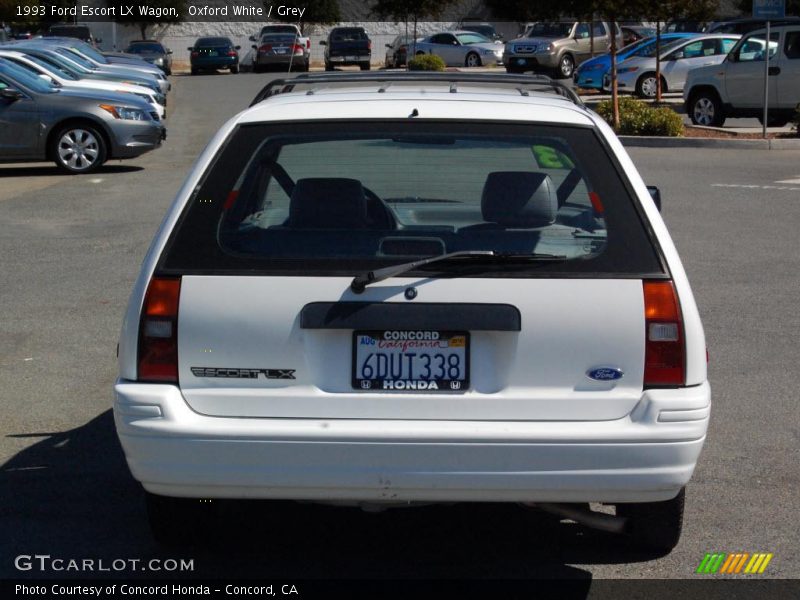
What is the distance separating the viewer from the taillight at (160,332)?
3.92 meters

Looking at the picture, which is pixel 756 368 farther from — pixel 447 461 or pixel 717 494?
pixel 447 461

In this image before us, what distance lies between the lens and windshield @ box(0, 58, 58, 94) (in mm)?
17431

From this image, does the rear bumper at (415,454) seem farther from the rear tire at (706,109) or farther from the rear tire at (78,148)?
the rear tire at (706,109)

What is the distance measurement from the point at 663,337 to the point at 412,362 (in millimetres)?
776

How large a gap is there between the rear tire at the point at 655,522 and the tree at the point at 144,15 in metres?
61.9

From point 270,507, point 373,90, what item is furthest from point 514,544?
point 373,90

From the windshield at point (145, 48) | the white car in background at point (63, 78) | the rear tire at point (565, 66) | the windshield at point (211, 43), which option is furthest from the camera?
the windshield at point (211, 43)

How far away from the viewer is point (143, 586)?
432cm

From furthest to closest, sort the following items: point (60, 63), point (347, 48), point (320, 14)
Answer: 1. point (320, 14)
2. point (347, 48)
3. point (60, 63)

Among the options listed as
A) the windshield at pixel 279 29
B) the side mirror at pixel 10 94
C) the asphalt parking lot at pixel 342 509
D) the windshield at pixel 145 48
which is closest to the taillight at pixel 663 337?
the asphalt parking lot at pixel 342 509

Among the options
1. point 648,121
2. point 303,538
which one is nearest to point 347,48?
point 648,121

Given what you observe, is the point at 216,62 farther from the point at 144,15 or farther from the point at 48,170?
the point at 48,170

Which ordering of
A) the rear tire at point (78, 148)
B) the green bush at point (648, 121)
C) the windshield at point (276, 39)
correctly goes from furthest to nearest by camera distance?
the windshield at point (276, 39), the green bush at point (648, 121), the rear tire at point (78, 148)

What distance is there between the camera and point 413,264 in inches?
152
